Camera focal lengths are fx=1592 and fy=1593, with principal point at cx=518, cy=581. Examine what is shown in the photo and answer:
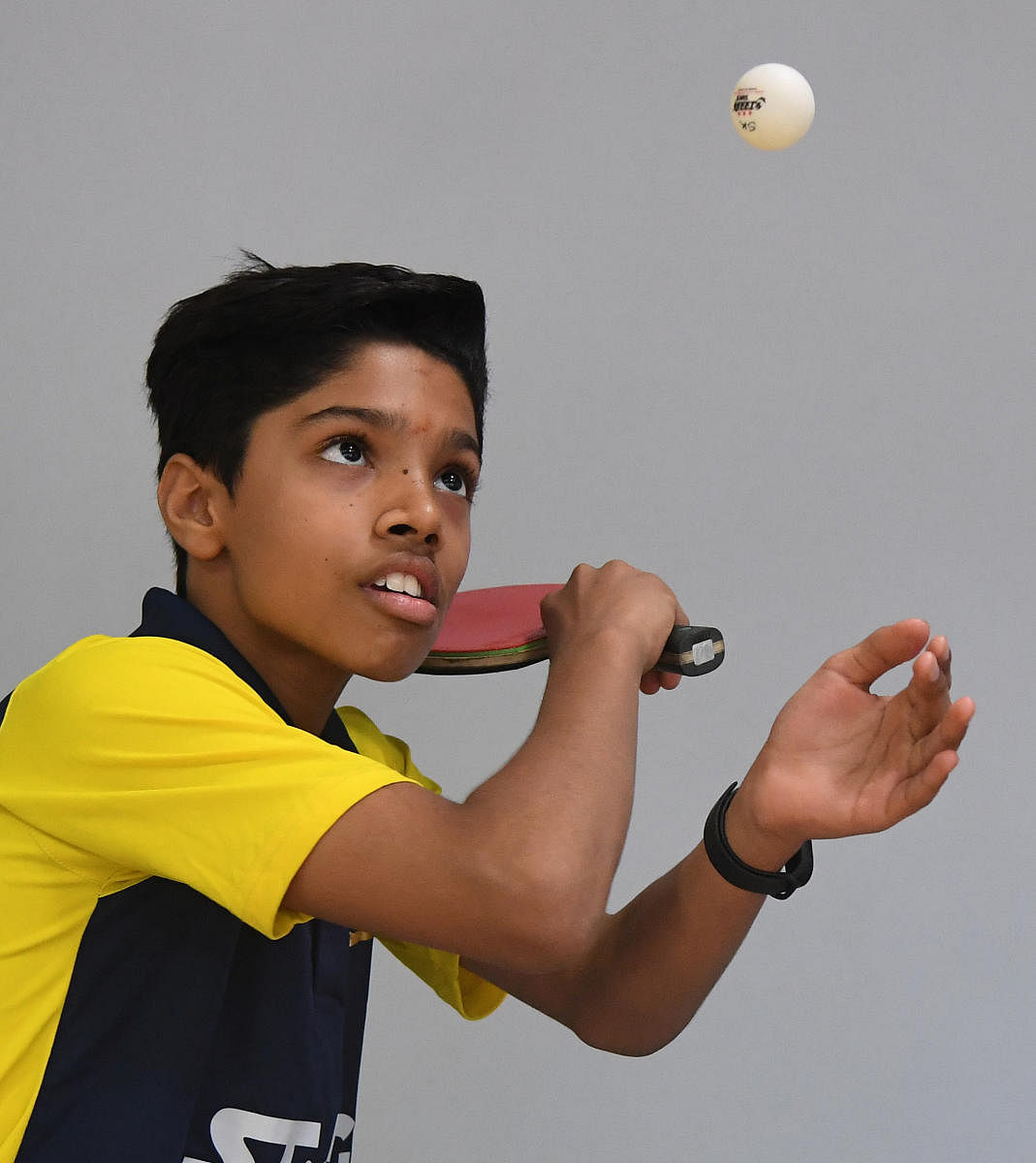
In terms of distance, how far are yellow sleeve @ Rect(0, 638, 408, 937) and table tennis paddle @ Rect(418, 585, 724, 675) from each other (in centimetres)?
→ 35

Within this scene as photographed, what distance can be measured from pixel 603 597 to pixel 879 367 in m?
1.28

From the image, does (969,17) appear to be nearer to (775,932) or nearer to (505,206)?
(505,206)

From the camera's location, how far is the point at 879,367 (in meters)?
2.65

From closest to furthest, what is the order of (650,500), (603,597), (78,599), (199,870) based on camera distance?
1. (199,870)
2. (603,597)
3. (78,599)
4. (650,500)

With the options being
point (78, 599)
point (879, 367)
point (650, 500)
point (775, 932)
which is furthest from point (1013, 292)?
point (78, 599)

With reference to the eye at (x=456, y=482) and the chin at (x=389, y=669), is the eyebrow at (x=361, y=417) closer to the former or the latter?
the eye at (x=456, y=482)

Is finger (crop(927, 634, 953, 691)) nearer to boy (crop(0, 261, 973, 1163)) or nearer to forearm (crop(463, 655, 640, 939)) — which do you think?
boy (crop(0, 261, 973, 1163))

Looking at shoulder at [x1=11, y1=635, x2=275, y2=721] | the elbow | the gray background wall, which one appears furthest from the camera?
the gray background wall

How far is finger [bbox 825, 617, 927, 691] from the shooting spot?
4.44 ft

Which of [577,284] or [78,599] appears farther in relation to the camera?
[577,284]

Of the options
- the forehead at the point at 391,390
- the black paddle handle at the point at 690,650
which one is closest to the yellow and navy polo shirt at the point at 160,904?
the forehead at the point at 391,390

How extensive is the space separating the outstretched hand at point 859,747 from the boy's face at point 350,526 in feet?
1.13

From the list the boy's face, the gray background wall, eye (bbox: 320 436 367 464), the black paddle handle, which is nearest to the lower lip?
the boy's face

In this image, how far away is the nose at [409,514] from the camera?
143cm
